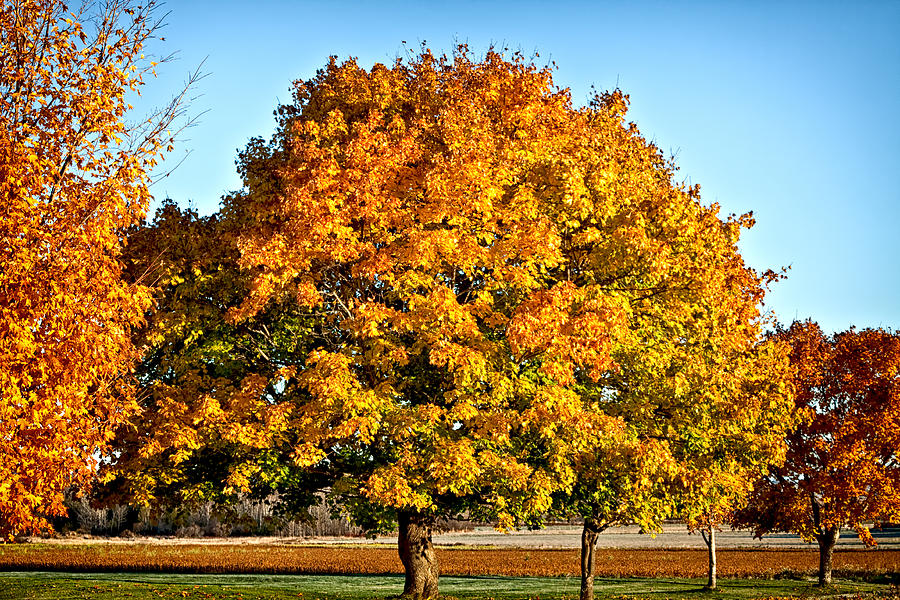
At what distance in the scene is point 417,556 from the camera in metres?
20.3

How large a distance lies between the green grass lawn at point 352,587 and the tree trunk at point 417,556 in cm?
227

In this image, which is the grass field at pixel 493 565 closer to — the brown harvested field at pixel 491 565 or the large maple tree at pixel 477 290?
the brown harvested field at pixel 491 565

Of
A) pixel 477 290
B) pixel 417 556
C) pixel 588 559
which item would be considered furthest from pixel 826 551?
pixel 477 290

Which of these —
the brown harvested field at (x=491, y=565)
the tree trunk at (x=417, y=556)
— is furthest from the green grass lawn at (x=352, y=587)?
the brown harvested field at (x=491, y=565)

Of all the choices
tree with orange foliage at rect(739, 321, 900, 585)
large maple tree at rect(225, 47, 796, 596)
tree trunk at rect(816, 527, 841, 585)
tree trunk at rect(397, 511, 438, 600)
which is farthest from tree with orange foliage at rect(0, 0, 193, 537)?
tree trunk at rect(816, 527, 841, 585)

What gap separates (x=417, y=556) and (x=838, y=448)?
2217cm

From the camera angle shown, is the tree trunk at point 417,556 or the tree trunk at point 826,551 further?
the tree trunk at point 826,551

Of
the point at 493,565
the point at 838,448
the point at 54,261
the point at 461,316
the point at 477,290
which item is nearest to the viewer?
the point at 54,261

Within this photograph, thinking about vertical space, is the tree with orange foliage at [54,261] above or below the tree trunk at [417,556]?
above

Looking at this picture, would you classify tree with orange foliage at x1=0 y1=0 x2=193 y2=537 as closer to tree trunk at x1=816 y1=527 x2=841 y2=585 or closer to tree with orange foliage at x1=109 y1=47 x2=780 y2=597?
tree with orange foliage at x1=109 y1=47 x2=780 y2=597

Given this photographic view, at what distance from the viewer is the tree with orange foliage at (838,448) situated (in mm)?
32719

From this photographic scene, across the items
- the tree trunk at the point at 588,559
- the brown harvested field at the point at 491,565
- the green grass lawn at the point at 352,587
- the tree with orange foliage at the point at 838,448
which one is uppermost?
the tree with orange foliage at the point at 838,448

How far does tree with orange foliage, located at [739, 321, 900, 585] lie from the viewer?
32719mm

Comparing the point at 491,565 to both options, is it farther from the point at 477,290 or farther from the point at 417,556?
the point at 477,290
